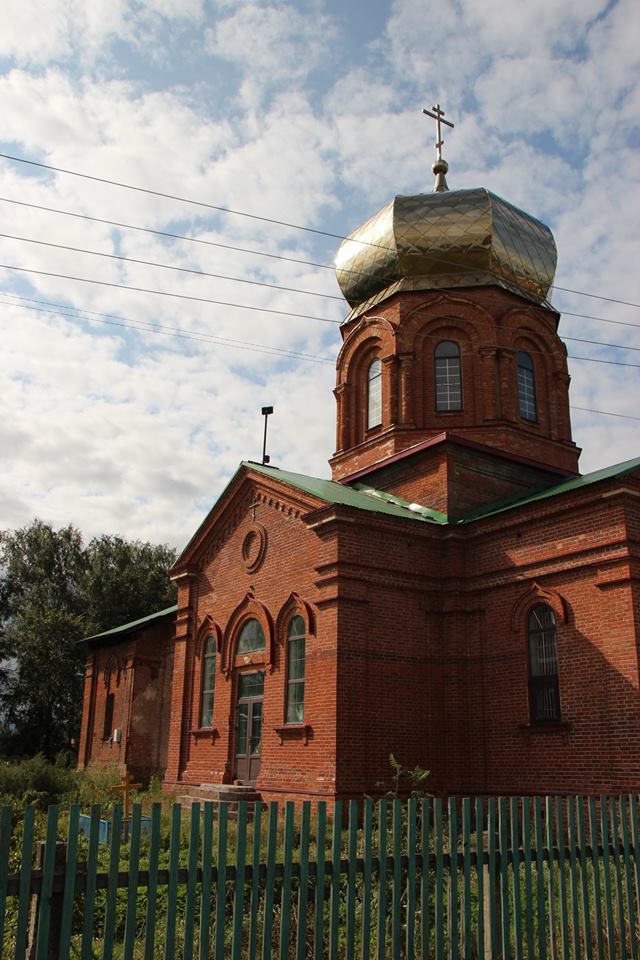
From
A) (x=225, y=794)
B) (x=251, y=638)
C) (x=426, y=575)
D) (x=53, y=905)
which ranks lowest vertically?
(x=225, y=794)

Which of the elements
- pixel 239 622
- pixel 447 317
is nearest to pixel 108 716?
pixel 239 622

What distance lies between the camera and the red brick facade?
13.0 metres

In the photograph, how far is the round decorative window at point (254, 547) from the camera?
17078 mm

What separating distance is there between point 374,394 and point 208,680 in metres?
7.55

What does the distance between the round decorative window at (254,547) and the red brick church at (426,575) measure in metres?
0.04

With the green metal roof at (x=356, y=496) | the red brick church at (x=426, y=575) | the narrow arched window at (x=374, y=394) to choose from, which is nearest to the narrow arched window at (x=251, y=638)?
the red brick church at (x=426, y=575)

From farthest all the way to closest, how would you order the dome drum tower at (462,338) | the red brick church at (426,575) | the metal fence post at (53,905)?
the dome drum tower at (462,338) < the red brick church at (426,575) < the metal fence post at (53,905)

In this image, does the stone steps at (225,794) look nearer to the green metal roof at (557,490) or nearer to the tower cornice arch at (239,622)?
the tower cornice arch at (239,622)

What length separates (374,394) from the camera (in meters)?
19.9

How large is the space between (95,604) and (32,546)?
4.22 metres

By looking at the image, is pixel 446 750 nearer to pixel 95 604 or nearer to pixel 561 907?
pixel 561 907

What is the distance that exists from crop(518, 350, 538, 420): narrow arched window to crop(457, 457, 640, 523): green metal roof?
9.81ft

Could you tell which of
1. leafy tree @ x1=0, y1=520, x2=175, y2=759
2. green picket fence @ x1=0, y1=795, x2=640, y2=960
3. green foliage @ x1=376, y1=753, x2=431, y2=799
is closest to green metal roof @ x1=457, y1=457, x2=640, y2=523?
green foliage @ x1=376, y1=753, x2=431, y2=799

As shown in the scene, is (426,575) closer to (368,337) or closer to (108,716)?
(368,337)
